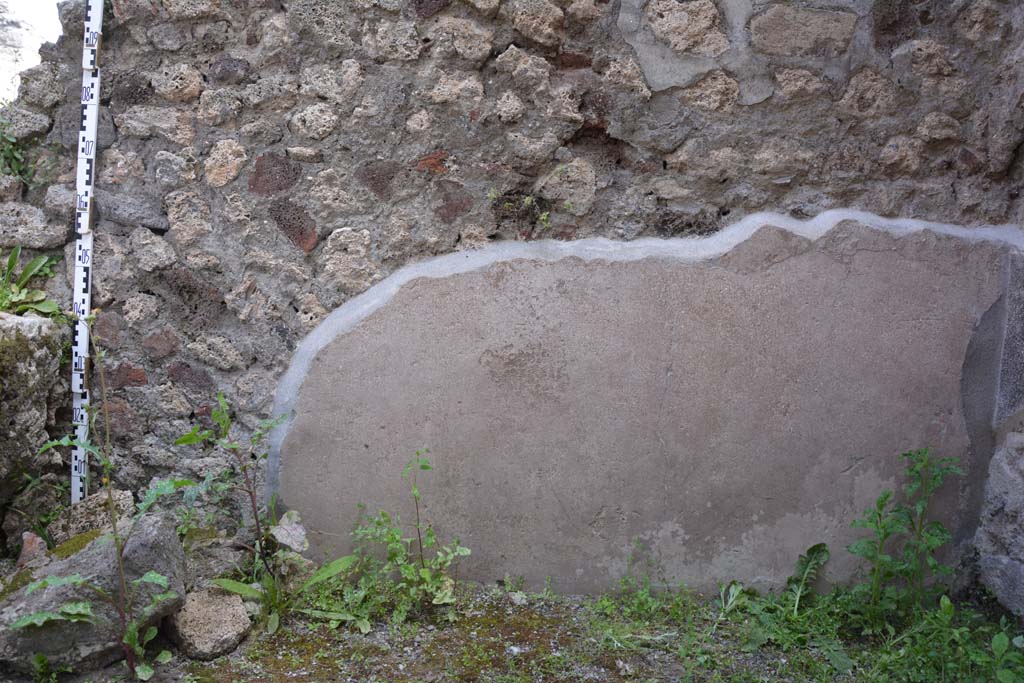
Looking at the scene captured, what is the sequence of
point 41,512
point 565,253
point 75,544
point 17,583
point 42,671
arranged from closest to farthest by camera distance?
point 42,671 < point 17,583 < point 75,544 < point 41,512 < point 565,253

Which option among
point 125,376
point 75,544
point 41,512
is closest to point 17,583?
point 75,544

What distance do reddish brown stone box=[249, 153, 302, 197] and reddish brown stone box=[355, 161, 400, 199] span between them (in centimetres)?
21

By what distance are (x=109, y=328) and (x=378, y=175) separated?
3.33 ft

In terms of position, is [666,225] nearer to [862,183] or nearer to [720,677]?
[862,183]

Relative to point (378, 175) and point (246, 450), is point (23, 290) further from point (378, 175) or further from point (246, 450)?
point (378, 175)

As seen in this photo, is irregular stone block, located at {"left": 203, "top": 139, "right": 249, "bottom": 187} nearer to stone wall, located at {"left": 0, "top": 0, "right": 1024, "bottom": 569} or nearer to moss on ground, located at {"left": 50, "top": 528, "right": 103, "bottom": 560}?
stone wall, located at {"left": 0, "top": 0, "right": 1024, "bottom": 569}

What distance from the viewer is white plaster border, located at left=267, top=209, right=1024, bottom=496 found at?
2.61 meters

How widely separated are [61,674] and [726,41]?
2.70m

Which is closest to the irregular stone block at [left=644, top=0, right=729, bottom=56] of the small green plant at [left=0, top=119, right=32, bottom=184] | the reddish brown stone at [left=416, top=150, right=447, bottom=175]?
the reddish brown stone at [left=416, top=150, right=447, bottom=175]

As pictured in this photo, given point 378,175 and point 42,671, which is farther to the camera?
point 378,175

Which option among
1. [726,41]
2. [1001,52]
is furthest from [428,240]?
[1001,52]

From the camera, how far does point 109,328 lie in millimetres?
2623

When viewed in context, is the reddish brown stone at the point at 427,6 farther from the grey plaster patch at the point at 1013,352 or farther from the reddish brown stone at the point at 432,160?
the grey plaster patch at the point at 1013,352

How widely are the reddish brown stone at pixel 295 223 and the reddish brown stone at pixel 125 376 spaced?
0.67 m
